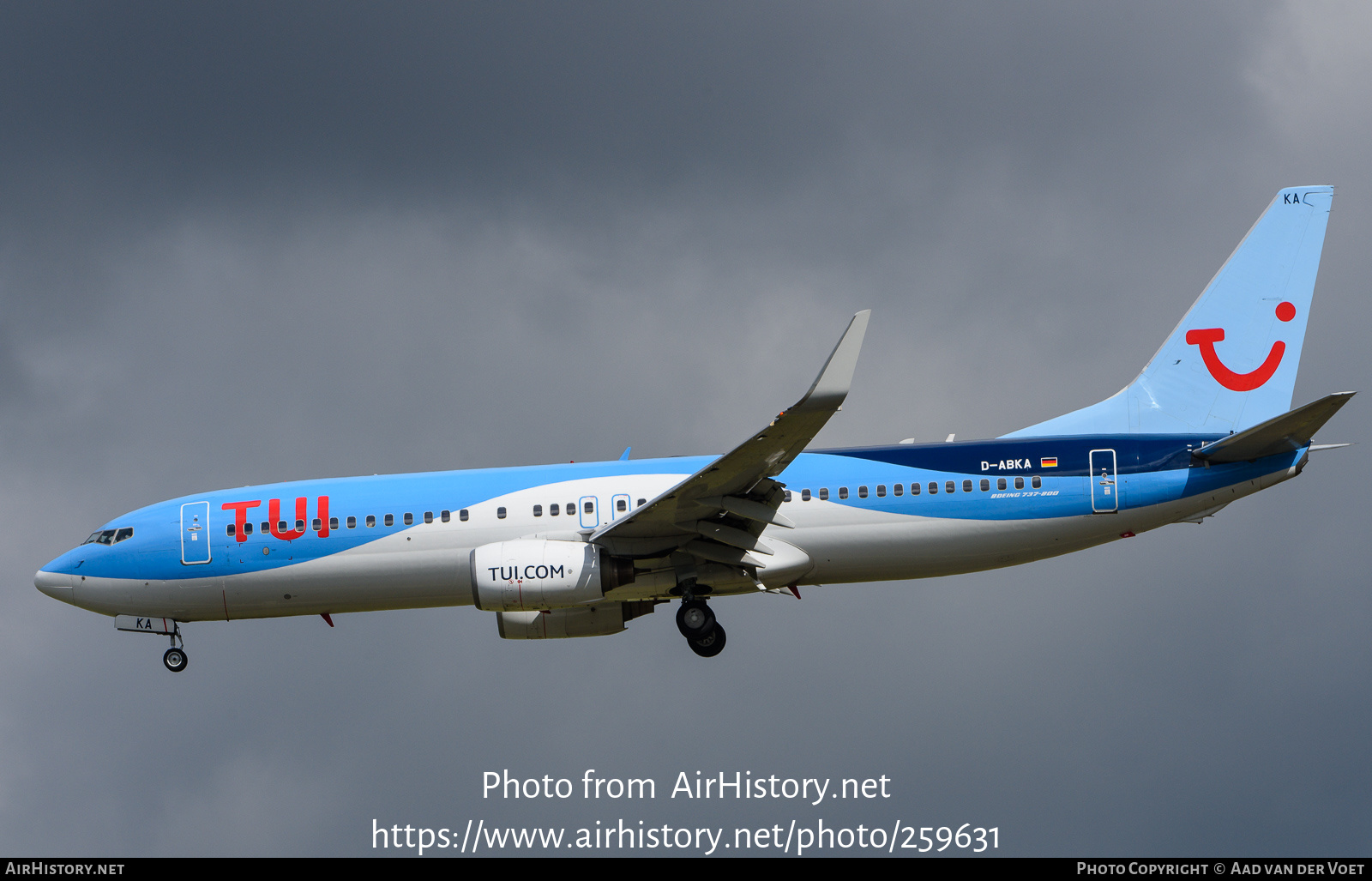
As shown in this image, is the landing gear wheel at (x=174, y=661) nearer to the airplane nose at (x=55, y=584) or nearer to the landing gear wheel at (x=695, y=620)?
the airplane nose at (x=55, y=584)

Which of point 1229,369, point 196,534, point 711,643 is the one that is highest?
point 1229,369

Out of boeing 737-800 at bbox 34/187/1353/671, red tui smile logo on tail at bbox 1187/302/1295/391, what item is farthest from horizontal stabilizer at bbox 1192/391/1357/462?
red tui smile logo on tail at bbox 1187/302/1295/391

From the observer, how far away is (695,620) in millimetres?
25281

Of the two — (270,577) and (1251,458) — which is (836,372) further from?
(270,577)

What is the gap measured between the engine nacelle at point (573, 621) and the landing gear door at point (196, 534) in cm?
630

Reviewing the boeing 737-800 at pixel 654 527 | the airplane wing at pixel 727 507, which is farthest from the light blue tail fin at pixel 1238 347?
the airplane wing at pixel 727 507

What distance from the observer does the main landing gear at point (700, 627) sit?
83.0ft

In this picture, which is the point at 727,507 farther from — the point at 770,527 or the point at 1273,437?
the point at 1273,437

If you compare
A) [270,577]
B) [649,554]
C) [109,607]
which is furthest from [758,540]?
[109,607]

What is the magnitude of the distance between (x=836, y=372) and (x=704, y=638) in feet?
24.5

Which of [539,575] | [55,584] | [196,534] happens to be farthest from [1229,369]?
[55,584]

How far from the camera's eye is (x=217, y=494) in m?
27.1

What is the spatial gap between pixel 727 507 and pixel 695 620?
2833mm

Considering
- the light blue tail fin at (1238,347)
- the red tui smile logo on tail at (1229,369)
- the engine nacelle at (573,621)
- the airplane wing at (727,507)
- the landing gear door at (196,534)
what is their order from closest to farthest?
1. the airplane wing at (727,507)
2. the landing gear door at (196,534)
3. the engine nacelle at (573,621)
4. the light blue tail fin at (1238,347)
5. the red tui smile logo on tail at (1229,369)
